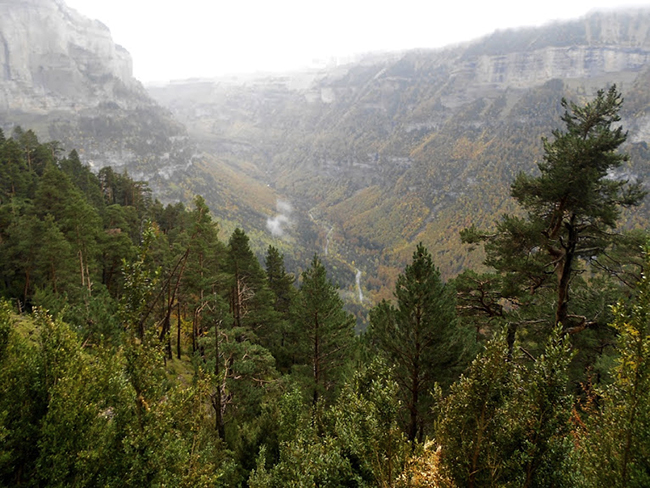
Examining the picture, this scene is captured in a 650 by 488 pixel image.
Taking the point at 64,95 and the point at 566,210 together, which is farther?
the point at 64,95

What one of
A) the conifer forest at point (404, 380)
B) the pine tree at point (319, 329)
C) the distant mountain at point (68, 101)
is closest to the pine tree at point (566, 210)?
the conifer forest at point (404, 380)

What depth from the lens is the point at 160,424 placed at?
8.38 meters

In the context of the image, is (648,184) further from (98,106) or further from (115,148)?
(98,106)

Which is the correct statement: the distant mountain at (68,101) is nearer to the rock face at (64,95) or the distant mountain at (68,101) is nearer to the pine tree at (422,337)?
the rock face at (64,95)

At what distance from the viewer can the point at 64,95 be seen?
571ft

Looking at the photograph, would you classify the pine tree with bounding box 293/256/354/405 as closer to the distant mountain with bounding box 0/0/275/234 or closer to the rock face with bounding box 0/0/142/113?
the distant mountain with bounding box 0/0/275/234

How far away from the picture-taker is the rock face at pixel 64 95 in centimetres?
15325

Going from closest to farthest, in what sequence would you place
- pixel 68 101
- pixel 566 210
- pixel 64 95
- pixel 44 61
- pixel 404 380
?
pixel 566 210 → pixel 404 380 → pixel 44 61 → pixel 64 95 → pixel 68 101

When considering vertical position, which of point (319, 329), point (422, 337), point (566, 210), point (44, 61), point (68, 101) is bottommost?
point (319, 329)

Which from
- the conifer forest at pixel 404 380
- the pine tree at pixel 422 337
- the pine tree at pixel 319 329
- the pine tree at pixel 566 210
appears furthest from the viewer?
the pine tree at pixel 319 329

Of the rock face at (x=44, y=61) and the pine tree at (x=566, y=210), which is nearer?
the pine tree at (x=566, y=210)

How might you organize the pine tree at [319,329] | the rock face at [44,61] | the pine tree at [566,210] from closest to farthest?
the pine tree at [566,210] < the pine tree at [319,329] < the rock face at [44,61]

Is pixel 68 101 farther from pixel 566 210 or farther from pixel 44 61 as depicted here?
pixel 566 210

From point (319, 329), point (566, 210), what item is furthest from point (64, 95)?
point (566, 210)
